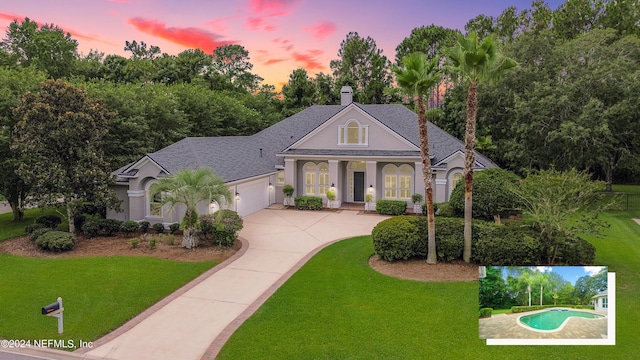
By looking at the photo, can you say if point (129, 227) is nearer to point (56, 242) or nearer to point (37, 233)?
point (56, 242)

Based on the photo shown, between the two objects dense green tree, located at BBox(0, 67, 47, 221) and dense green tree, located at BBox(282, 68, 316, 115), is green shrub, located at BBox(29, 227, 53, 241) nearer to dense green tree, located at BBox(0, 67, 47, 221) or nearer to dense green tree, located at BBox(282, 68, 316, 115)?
dense green tree, located at BBox(0, 67, 47, 221)

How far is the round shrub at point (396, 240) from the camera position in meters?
15.5

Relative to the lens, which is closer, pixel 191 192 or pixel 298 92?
pixel 191 192

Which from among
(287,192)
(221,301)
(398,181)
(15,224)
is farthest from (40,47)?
(221,301)

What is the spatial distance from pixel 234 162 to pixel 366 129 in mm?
8673

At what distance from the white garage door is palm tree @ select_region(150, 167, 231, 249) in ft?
22.7

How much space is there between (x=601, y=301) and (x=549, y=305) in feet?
2.77

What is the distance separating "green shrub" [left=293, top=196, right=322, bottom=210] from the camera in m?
27.9

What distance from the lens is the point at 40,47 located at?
37562 millimetres

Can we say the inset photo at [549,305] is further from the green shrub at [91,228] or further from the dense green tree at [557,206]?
the green shrub at [91,228]

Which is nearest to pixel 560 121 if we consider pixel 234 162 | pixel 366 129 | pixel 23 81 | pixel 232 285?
pixel 366 129

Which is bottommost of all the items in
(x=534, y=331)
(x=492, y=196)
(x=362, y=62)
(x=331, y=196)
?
(x=534, y=331)

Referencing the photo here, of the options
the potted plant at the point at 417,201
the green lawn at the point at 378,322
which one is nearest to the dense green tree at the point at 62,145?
the green lawn at the point at 378,322

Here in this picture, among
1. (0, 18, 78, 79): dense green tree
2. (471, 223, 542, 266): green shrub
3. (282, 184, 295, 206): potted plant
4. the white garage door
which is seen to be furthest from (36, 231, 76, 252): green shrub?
(0, 18, 78, 79): dense green tree
